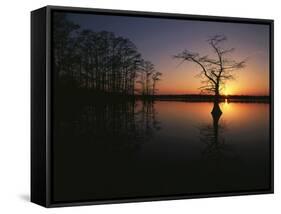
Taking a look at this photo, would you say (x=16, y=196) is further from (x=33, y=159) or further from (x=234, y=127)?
(x=234, y=127)

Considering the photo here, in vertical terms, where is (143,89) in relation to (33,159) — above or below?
above

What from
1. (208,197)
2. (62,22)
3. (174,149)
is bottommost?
(208,197)

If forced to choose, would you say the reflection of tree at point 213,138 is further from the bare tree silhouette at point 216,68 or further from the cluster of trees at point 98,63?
the cluster of trees at point 98,63

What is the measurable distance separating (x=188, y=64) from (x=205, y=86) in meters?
0.33

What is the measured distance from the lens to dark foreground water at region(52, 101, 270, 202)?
26.5ft

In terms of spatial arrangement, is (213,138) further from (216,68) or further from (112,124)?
(112,124)

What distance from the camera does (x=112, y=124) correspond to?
827 cm

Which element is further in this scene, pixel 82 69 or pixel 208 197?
pixel 208 197

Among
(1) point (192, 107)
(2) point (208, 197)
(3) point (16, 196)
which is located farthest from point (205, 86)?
(3) point (16, 196)

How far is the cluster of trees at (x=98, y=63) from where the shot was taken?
26.2 ft

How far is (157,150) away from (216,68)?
1.17 m

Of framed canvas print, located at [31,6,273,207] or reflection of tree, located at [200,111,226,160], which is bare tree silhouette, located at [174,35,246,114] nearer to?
framed canvas print, located at [31,6,273,207]

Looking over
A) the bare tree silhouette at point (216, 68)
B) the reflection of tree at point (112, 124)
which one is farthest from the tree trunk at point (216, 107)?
the reflection of tree at point (112, 124)

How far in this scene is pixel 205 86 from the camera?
885 centimetres
